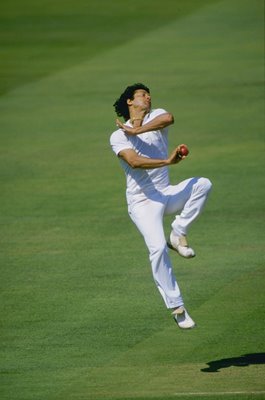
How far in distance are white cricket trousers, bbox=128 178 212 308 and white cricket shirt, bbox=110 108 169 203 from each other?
9 centimetres

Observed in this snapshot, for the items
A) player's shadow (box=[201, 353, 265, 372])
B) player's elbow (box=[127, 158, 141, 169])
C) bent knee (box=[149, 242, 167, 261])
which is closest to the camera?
player's shadow (box=[201, 353, 265, 372])

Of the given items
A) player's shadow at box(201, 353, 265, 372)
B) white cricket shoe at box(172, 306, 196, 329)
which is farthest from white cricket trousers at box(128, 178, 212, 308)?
player's shadow at box(201, 353, 265, 372)

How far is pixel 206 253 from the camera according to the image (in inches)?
739

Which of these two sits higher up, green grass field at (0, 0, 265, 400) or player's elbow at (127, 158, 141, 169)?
player's elbow at (127, 158, 141, 169)

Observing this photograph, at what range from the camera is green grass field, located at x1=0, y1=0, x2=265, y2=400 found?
13961 mm

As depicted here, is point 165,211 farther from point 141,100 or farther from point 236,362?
point 236,362

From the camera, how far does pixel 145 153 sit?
14445 mm

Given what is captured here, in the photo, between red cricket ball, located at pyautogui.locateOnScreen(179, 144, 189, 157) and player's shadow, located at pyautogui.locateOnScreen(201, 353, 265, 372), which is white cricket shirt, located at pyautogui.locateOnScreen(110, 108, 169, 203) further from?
player's shadow, located at pyautogui.locateOnScreen(201, 353, 265, 372)

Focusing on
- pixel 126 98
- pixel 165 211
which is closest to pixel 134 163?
pixel 165 211

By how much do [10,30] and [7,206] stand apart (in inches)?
560

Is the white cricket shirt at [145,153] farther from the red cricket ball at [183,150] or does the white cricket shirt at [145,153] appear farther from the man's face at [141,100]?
the red cricket ball at [183,150]

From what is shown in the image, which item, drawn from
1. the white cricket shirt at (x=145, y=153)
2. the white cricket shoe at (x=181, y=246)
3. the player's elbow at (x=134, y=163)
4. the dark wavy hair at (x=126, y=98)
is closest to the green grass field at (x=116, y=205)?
the white cricket shoe at (x=181, y=246)

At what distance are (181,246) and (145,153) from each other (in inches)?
44.2

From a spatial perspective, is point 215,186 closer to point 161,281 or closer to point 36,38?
point 161,281
